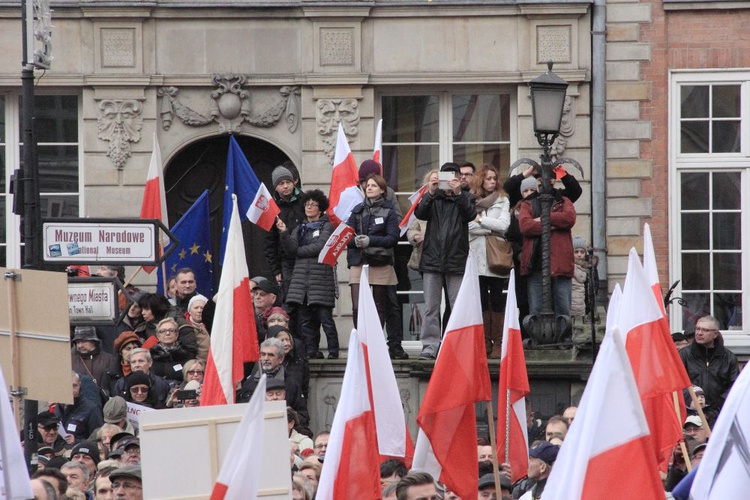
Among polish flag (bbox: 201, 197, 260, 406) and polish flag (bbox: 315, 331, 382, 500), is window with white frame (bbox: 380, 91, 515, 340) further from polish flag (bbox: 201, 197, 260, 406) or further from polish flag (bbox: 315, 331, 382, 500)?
polish flag (bbox: 315, 331, 382, 500)

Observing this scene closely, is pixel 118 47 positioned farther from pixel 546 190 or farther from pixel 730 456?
pixel 730 456

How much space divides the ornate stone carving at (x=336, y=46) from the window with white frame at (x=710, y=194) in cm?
330

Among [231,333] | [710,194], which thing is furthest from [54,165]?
[231,333]

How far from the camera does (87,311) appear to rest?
36.2 ft

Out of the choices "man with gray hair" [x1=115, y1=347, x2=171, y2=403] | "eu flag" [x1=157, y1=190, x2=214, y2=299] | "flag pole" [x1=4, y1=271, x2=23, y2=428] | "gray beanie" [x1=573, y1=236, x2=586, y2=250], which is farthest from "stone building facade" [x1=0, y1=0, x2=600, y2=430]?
"flag pole" [x1=4, y1=271, x2=23, y2=428]

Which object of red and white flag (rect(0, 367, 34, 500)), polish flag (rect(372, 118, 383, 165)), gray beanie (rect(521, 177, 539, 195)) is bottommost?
red and white flag (rect(0, 367, 34, 500))

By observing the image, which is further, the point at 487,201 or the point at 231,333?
the point at 487,201

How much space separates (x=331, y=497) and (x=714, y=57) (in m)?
10.6

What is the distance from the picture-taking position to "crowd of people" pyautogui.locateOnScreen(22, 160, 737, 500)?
44.9ft

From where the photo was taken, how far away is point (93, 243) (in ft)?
36.8

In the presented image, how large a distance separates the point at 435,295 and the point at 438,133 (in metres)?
3.43

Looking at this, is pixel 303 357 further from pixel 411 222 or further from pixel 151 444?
pixel 151 444

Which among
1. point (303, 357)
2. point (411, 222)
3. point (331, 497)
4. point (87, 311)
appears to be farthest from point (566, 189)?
point (331, 497)

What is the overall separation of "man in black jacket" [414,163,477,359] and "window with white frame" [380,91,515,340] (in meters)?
2.90
